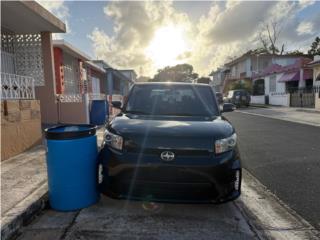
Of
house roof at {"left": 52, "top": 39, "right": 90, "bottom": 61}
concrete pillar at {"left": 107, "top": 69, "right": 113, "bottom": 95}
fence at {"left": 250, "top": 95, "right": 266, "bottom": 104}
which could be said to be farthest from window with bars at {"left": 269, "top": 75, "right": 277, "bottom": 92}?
house roof at {"left": 52, "top": 39, "right": 90, "bottom": 61}

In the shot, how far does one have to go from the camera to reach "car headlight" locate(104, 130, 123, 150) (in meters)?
3.96

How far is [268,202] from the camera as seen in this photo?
15.0ft

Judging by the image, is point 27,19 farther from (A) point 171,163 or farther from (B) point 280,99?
(B) point 280,99

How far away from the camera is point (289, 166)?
Answer: 6.53 meters

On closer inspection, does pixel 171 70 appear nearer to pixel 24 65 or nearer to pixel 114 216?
pixel 24 65

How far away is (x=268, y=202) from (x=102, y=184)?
7.60 feet

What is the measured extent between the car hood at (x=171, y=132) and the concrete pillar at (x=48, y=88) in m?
7.06

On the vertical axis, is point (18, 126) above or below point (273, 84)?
below

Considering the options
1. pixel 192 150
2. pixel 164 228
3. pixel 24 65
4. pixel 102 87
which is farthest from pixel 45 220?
pixel 102 87

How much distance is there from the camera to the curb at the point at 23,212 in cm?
339

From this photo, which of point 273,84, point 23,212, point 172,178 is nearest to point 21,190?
point 23,212

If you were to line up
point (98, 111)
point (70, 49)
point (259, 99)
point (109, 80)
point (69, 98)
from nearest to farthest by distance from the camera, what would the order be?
1. point (69, 98)
2. point (98, 111)
3. point (70, 49)
4. point (109, 80)
5. point (259, 99)

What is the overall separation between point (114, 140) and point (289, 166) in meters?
4.07

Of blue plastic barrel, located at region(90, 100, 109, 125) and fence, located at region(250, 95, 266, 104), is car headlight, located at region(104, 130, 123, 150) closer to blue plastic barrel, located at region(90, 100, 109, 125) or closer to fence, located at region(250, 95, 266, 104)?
blue plastic barrel, located at region(90, 100, 109, 125)
